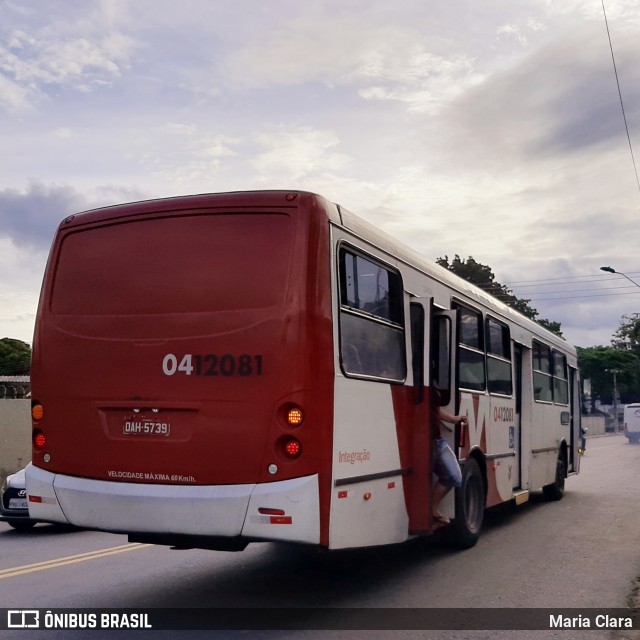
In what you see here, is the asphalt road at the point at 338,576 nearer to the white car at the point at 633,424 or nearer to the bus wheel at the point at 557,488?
the bus wheel at the point at 557,488

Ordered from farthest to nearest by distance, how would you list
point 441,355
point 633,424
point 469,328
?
point 633,424, point 469,328, point 441,355

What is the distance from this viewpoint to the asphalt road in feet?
23.0

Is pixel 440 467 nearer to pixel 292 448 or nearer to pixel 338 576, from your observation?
pixel 338 576

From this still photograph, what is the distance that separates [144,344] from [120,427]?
64 centimetres

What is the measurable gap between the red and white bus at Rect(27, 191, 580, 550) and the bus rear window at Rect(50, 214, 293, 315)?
12 mm

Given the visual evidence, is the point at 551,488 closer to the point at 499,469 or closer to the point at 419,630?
the point at 499,469

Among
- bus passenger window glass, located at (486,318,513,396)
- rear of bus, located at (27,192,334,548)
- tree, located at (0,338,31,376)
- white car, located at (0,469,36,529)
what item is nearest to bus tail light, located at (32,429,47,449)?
rear of bus, located at (27,192,334,548)

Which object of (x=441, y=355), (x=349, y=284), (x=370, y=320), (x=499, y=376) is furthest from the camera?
(x=499, y=376)

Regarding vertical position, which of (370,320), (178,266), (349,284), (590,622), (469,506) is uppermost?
(178,266)

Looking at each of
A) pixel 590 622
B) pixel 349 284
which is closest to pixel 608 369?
pixel 590 622

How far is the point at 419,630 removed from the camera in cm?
625

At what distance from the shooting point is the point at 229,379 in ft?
20.4

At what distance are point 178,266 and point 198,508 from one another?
6.07 feet

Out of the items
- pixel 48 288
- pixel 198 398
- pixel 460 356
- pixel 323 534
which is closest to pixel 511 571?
pixel 460 356
